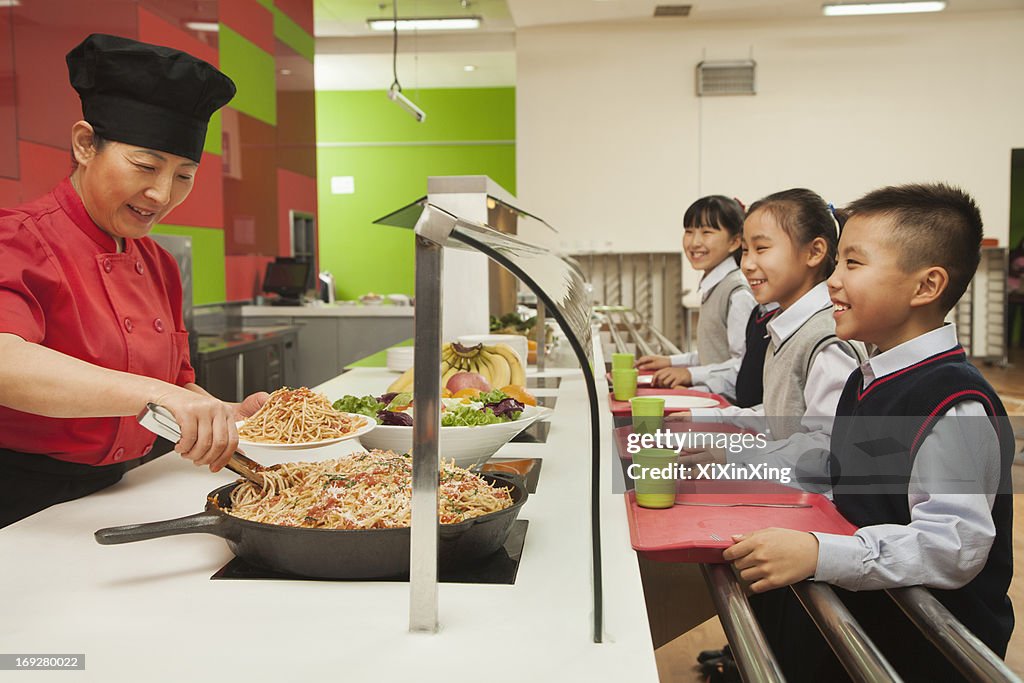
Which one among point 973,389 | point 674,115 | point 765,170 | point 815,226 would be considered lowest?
point 973,389

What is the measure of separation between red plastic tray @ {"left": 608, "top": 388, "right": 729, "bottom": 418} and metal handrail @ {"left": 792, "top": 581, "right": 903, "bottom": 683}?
1.03 metres

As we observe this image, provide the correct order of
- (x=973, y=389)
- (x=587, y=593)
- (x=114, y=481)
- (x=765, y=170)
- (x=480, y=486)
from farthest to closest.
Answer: (x=765, y=170), (x=114, y=481), (x=973, y=389), (x=480, y=486), (x=587, y=593)

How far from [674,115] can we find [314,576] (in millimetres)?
8203

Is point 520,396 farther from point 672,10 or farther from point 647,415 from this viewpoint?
point 672,10

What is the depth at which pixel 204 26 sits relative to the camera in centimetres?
522

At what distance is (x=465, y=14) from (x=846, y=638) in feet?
26.3

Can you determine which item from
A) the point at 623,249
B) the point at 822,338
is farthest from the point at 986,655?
the point at 623,249

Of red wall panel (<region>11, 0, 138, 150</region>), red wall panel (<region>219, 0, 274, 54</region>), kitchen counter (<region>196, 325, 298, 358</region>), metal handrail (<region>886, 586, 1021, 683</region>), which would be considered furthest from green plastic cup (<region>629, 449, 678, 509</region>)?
red wall panel (<region>219, 0, 274, 54</region>)

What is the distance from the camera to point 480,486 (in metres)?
1.14

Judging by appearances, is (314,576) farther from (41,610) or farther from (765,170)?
(765,170)

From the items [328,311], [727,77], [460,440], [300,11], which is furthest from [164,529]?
[727,77]

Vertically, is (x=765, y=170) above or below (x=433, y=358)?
above

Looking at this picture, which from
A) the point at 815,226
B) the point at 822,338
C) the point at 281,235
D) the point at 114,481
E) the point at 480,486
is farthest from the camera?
the point at 281,235

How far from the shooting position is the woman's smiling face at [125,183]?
1405 millimetres
